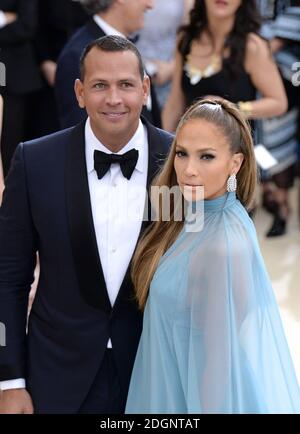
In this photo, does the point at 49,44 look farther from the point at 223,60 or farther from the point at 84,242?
the point at 84,242

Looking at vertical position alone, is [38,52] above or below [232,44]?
above

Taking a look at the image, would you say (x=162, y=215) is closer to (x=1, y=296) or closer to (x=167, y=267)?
(x=167, y=267)

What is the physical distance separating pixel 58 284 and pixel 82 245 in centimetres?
12

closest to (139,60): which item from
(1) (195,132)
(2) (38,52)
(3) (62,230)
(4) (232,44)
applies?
(1) (195,132)

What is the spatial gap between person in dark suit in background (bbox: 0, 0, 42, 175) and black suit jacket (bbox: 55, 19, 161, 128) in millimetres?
982

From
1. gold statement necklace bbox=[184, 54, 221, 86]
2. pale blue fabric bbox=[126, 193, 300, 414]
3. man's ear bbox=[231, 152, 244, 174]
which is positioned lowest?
pale blue fabric bbox=[126, 193, 300, 414]

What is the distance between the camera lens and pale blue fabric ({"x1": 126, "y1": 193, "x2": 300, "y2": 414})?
2.01 metres

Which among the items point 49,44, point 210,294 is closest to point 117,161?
point 210,294

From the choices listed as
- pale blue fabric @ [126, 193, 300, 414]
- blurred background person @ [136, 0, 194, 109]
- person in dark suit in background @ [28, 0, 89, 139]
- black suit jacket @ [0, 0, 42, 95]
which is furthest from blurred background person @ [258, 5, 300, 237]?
pale blue fabric @ [126, 193, 300, 414]

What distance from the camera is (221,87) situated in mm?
3998

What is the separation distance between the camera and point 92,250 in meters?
2.21

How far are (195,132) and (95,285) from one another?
1.47ft

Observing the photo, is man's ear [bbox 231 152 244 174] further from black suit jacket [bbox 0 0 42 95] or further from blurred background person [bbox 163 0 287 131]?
black suit jacket [bbox 0 0 42 95]

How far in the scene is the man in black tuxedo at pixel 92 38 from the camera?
350cm
